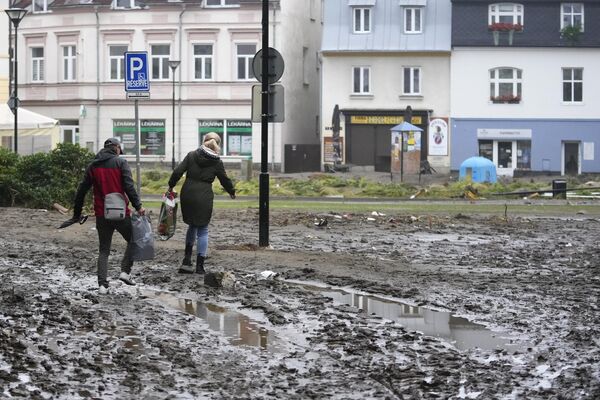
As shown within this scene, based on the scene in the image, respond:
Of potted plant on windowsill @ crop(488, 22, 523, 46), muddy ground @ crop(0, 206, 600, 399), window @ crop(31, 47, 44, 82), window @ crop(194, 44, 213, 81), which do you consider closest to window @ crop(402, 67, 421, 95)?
potted plant on windowsill @ crop(488, 22, 523, 46)

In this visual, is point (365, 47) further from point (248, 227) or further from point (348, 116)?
point (248, 227)

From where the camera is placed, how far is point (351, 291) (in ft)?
44.5

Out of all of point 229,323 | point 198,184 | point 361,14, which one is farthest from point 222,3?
point 229,323

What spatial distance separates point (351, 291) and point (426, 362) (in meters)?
4.50

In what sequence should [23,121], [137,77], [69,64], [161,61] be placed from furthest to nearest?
[69,64], [161,61], [23,121], [137,77]

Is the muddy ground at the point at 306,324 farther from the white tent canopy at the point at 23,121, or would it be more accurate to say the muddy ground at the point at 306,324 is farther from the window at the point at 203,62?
the window at the point at 203,62

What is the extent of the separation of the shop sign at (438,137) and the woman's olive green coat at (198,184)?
48241mm

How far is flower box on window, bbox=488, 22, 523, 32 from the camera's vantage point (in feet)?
205

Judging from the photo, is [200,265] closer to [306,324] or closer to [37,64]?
[306,324]

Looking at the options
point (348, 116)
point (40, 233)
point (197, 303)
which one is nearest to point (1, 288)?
point (197, 303)

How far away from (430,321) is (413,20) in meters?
54.3

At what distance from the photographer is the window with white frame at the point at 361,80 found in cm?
6400

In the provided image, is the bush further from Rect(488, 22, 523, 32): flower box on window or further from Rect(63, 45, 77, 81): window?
Rect(63, 45, 77, 81): window

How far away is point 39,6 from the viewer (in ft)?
221
